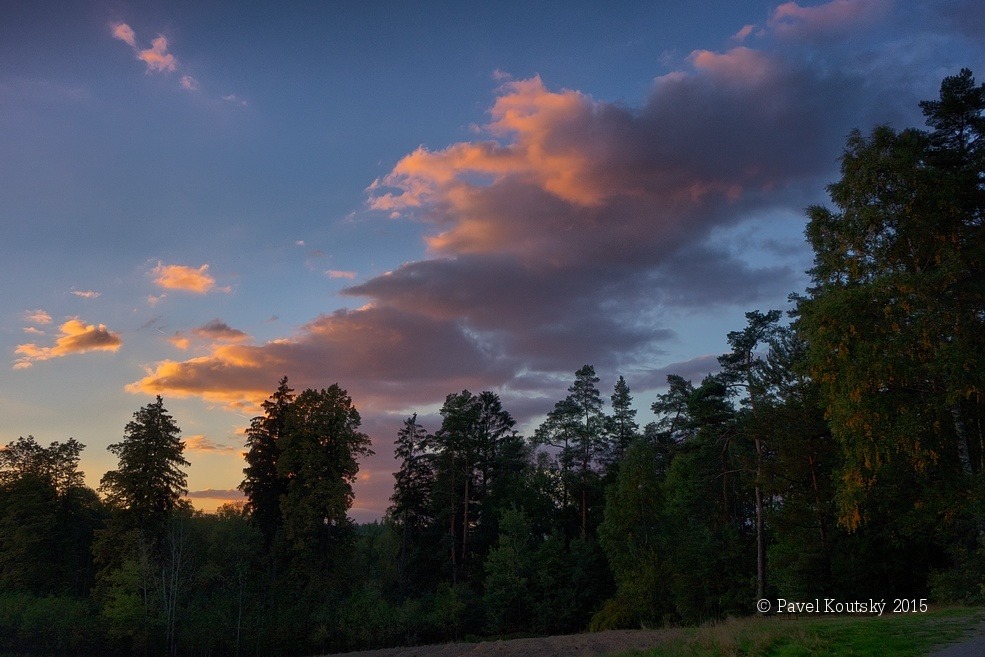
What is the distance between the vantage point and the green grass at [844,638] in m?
13.3

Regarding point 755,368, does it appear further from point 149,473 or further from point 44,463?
point 44,463

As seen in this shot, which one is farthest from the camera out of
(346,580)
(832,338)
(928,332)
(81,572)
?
(81,572)

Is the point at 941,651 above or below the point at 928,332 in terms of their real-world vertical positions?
below

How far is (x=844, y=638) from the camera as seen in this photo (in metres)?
14.4

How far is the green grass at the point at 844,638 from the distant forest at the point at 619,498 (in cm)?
539

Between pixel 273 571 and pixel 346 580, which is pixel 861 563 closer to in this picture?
pixel 346 580

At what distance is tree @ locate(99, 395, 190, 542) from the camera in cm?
5312

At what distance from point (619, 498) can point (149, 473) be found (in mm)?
36493

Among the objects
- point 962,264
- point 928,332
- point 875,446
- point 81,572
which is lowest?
point 81,572

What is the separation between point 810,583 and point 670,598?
1499 centimetres

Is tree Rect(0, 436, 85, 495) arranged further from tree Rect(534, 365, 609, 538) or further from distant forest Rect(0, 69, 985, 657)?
tree Rect(534, 365, 609, 538)

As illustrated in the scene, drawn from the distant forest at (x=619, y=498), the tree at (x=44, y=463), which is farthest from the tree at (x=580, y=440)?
the tree at (x=44, y=463)

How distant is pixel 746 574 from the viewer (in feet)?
138

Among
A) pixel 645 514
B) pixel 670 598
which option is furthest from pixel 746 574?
pixel 645 514
